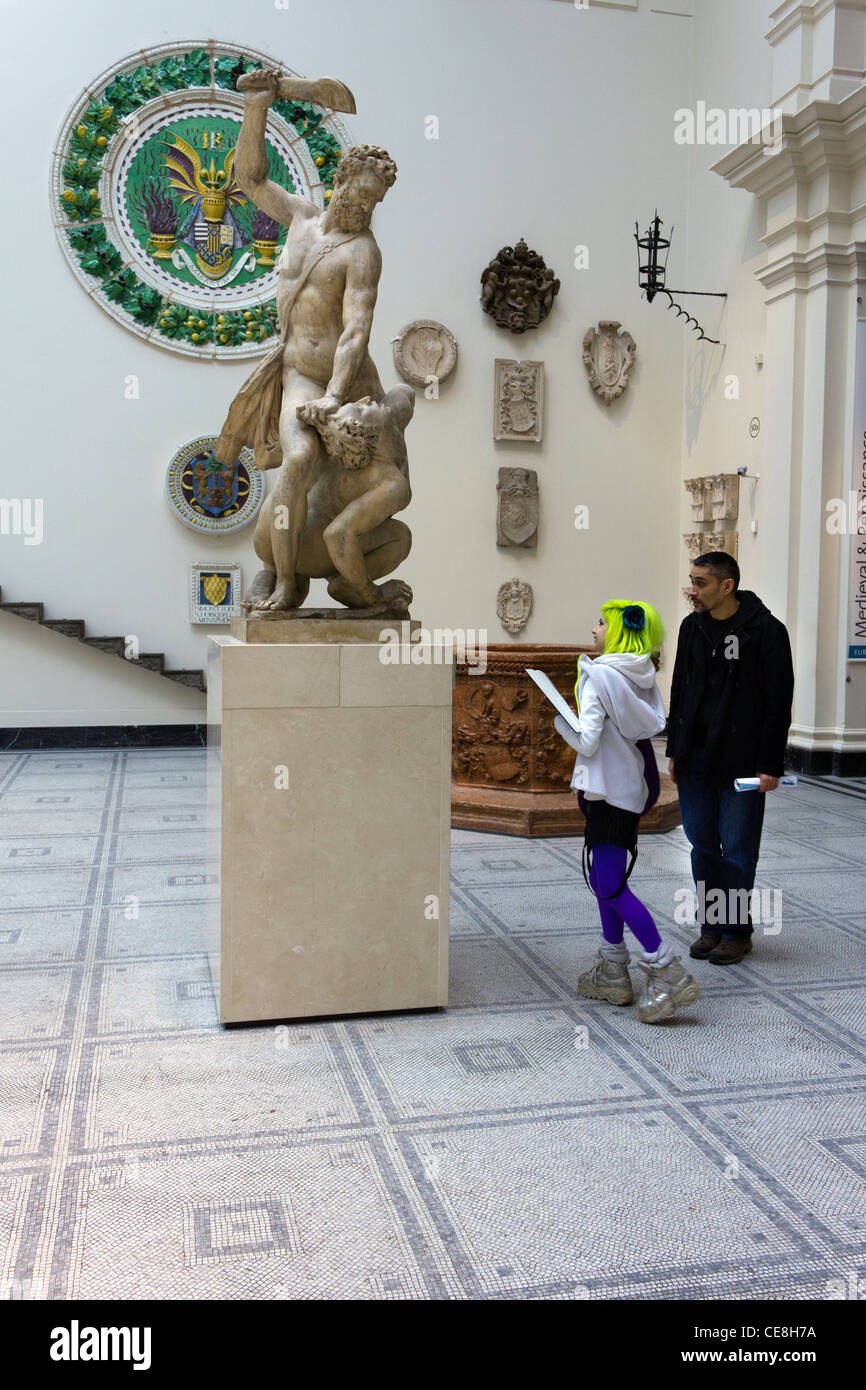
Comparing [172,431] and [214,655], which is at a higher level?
[172,431]

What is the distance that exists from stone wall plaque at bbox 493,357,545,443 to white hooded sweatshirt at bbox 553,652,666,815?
7726mm

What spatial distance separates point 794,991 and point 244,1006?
2.21 metres

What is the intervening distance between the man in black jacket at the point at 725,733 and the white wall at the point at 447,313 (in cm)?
639

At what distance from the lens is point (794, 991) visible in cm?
482

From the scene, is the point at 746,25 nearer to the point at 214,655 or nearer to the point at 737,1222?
the point at 214,655

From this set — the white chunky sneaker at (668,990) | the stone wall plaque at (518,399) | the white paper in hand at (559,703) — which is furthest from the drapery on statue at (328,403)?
the stone wall plaque at (518,399)

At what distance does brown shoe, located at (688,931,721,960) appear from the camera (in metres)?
5.24

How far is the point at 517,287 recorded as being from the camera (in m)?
11.5

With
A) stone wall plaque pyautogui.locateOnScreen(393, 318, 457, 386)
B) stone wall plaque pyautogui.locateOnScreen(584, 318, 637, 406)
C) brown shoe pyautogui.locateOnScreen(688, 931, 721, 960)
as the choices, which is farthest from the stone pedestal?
stone wall plaque pyautogui.locateOnScreen(584, 318, 637, 406)

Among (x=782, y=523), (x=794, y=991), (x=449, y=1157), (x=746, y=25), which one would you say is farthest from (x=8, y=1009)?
(x=746, y=25)

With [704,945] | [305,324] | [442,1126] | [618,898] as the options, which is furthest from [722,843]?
[305,324]

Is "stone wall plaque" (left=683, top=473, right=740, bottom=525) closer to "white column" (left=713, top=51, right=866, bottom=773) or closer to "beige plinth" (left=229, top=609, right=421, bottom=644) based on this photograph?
"white column" (left=713, top=51, right=866, bottom=773)

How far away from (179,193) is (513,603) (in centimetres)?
502

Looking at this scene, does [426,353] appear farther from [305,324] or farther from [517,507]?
[305,324]
